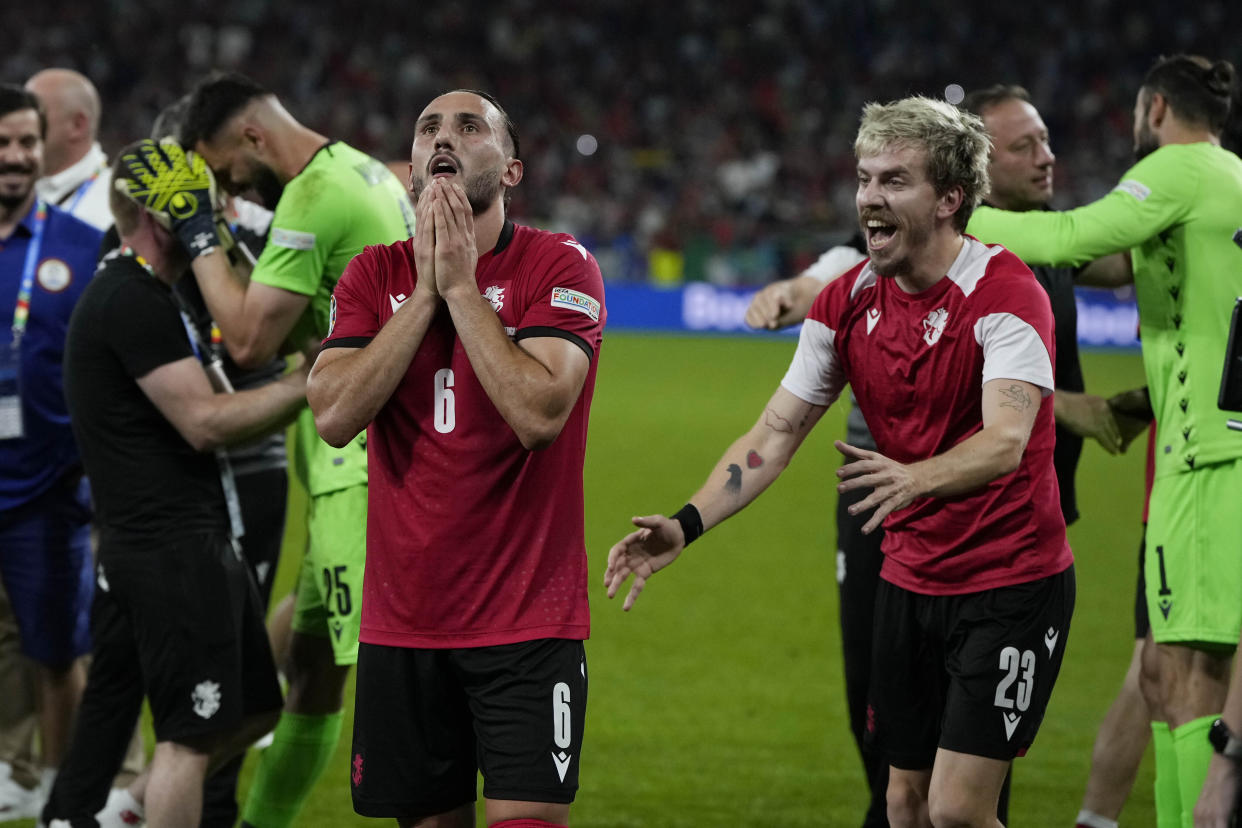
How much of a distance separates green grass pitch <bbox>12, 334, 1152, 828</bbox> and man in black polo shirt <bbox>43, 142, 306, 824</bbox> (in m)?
1.42

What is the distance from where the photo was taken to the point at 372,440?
3.42 m

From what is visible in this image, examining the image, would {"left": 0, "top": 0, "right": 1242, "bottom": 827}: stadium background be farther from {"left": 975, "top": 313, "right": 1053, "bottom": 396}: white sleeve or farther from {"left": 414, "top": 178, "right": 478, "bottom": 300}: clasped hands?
{"left": 414, "top": 178, "right": 478, "bottom": 300}: clasped hands

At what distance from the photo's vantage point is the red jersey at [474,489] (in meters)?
3.28

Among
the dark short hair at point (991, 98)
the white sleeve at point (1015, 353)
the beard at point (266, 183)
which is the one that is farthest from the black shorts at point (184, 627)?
the dark short hair at point (991, 98)

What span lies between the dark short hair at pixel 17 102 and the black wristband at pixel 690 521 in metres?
3.12

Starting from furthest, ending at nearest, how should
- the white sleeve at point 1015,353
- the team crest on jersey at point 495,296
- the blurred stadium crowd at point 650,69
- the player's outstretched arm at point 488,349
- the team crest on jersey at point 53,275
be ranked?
the blurred stadium crowd at point 650,69, the team crest on jersey at point 53,275, the white sleeve at point 1015,353, the team crest on jersey at point 495,296, the player's outstretched arm at point 488,349

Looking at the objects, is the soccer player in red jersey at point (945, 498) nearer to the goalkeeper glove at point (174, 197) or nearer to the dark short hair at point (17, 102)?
the goalkeeper glove at point (174, 197)

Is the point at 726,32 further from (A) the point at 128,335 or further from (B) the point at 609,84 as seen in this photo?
(A) the point at 128,335

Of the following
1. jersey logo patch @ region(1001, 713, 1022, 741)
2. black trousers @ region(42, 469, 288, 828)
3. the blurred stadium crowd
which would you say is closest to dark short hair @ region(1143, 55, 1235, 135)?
jersey logo patch @ region(1001, 713, 1022, 741)

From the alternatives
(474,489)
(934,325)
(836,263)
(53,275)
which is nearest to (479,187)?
(474,489)

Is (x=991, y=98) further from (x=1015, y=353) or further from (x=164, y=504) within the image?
(x=164, y=504)

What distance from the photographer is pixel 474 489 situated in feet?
10.8

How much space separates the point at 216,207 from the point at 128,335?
1.70ft

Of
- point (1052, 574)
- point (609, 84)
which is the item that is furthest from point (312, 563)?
point (609, 84)
